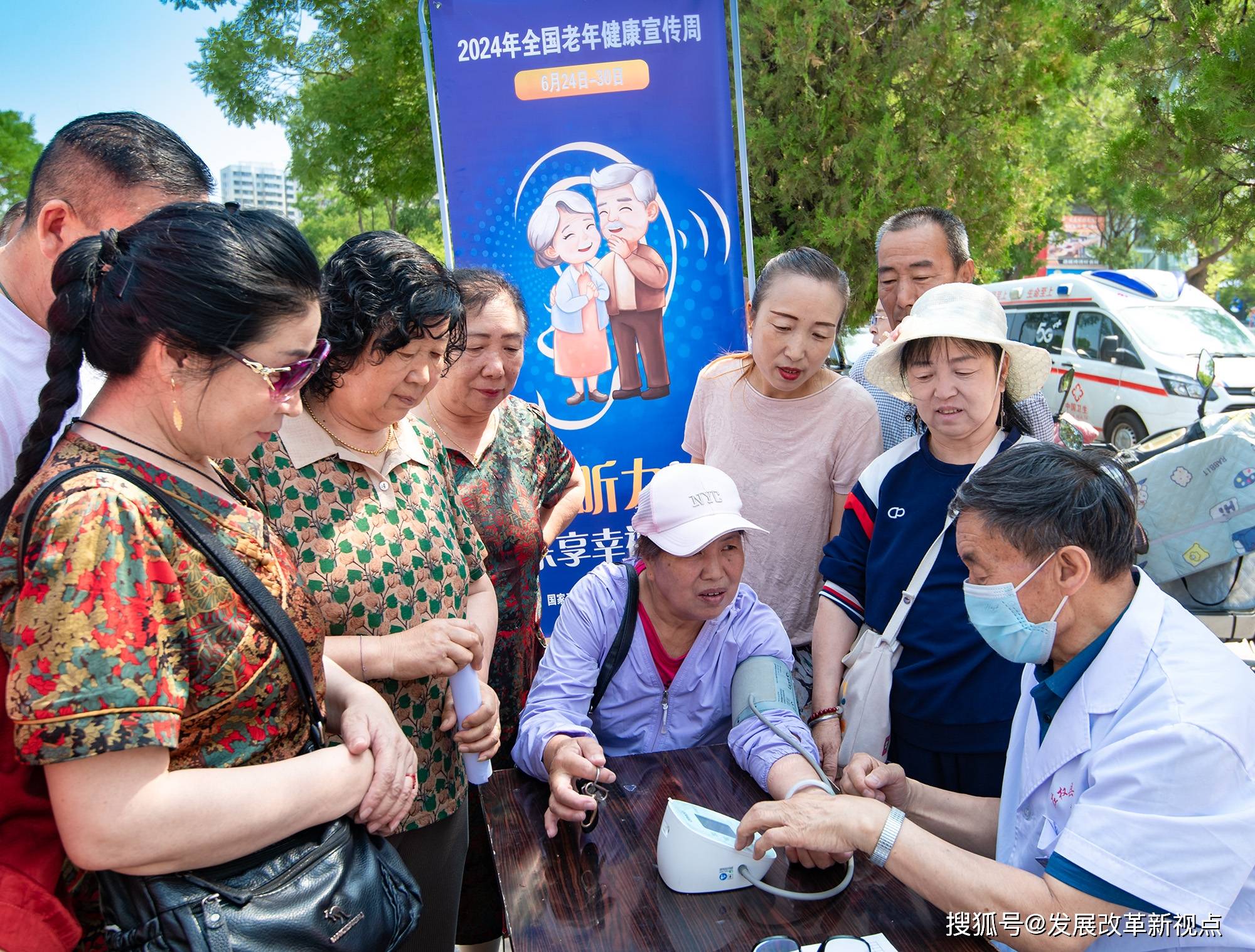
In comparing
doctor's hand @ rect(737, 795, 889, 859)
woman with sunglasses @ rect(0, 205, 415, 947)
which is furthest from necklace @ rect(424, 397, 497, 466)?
doctor's hand @ rect(737, 795, 889, 859)

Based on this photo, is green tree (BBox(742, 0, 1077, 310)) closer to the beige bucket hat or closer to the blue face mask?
the beige bucket hat

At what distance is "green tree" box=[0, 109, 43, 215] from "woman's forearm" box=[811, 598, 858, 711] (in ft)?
38.8

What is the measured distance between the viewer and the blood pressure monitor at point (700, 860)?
1.46 metres

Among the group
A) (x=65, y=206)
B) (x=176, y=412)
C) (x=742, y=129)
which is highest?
(x=742, y=129)

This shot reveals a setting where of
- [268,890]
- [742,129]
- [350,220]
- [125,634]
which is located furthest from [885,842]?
[350,220]

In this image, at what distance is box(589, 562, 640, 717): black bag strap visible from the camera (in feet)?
6.47

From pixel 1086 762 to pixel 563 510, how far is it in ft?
5.69

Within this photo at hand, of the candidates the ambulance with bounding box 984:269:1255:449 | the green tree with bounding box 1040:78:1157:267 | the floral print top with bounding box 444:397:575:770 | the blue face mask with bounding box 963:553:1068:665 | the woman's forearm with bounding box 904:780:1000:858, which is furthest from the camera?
the green tree with bounding box 1040:78:1157:267

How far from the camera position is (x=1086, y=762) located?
1423 mm

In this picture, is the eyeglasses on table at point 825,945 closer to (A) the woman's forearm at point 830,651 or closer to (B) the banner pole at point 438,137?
(A) the woman's forearm at point 830,651

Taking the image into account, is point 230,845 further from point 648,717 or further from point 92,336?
point 648,717

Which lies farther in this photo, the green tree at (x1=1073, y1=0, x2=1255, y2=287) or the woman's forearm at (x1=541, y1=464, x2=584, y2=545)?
the green tree at (x1=1073, y1=0, x2=1255, y2=287)

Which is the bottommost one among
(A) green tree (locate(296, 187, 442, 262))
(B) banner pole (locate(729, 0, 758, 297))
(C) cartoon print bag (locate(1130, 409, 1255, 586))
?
(C) cartoon print bag (locate(1130, 409, 1255, 586))

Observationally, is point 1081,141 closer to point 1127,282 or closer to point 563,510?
point 1127,282
